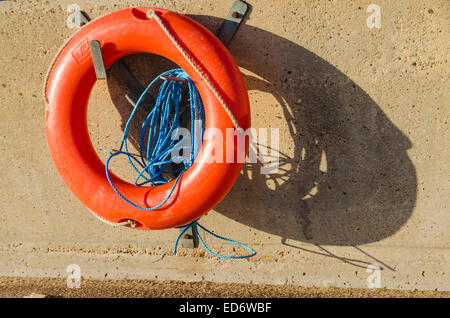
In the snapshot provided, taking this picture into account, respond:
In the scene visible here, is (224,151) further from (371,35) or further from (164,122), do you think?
(371,35)

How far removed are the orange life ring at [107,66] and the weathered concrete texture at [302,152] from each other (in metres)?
0.20

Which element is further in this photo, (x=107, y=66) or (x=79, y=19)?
(x=79, y=19)

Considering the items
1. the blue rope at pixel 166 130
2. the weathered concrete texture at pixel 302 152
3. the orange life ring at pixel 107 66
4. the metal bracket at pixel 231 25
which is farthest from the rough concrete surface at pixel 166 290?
the metal bracket at pixel 231 25

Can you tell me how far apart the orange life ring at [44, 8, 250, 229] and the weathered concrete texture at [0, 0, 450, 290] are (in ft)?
0.64

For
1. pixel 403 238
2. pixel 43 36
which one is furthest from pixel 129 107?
pixel 403 238

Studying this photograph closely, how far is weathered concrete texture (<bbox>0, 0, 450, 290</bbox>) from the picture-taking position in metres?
1.38

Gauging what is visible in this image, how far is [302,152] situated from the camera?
1.48 meters

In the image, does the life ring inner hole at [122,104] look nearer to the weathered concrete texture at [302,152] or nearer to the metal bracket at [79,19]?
the weathered concrete texture at [302,152]

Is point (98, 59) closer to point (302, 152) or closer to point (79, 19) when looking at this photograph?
point (79, 19)

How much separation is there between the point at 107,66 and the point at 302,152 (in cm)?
81

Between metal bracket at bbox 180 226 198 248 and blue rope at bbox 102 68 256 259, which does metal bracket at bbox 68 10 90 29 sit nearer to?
blue rope at bbox 102 68 256 259

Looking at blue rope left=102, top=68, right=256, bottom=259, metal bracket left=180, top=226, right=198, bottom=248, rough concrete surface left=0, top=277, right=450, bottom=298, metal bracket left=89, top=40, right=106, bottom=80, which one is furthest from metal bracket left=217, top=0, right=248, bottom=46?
rough concrete surface left=0, top=277, right=450, bottom=298

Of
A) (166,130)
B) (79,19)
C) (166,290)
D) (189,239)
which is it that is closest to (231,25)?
(166,130)

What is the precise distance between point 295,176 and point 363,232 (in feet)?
1.21
